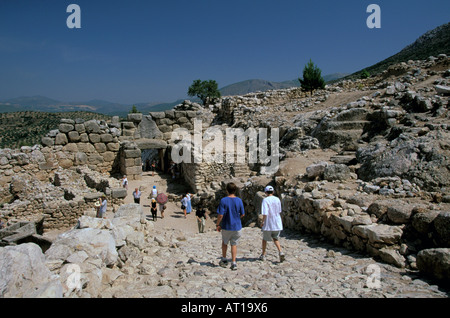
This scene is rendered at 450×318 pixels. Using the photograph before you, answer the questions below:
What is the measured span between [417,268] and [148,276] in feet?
12.5

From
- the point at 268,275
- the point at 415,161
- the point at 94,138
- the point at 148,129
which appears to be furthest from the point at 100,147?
the point at 415,161

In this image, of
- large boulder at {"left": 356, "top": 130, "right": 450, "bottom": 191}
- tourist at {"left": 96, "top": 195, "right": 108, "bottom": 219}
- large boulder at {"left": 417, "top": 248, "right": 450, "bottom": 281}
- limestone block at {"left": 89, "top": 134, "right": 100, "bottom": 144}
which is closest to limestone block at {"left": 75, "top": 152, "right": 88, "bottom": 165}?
limestone block at {"left": 89, "top": 134, "right": 100, "bottom": 144}

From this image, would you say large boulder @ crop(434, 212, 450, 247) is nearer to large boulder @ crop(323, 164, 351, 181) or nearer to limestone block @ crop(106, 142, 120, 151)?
large boulder @ crop(323, 164, 351, 181)

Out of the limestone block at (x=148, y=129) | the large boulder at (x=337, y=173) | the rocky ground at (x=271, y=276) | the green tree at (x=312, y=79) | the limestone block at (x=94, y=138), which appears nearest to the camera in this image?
the rocky ground at (x=271, y=276)

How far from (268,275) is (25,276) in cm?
308

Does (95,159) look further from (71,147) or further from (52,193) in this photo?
(52,193)

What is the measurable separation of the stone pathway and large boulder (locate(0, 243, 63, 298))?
2.64ft

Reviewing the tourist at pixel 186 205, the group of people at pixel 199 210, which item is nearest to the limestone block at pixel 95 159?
the group of people at pixel 199 210

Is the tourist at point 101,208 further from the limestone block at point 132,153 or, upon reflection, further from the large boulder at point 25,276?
the large boulder at point 25,276

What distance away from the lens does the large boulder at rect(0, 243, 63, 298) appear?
8.30 ft

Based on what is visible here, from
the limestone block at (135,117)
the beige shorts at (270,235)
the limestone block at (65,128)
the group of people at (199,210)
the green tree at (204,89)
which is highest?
the green tree at (204,89)

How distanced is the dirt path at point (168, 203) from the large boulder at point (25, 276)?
6.06m

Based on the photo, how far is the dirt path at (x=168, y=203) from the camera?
33.1 ft
